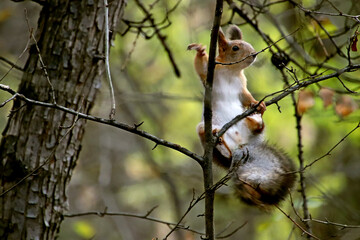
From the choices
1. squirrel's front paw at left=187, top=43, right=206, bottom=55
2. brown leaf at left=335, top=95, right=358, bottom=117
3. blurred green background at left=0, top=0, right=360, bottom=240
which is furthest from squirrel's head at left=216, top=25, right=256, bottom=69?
blurred green background at left=0, top=0, right=360, bottom=240

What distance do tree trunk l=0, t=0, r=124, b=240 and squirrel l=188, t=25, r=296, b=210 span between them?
0.68 metres

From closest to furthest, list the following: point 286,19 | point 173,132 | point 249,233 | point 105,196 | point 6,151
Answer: point 6,151 < point 286,19 < point 105,196 < point 249,233 < point 173,132

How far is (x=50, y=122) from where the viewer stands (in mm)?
2578

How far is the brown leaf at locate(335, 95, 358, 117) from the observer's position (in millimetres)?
3732

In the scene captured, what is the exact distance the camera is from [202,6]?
640 centimetres

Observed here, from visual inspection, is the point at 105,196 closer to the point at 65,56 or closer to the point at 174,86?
the point at 174,86

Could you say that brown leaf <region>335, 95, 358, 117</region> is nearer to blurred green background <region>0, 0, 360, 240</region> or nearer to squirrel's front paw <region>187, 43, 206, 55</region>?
blurred green background <region>0, 0, 360, 240</region>

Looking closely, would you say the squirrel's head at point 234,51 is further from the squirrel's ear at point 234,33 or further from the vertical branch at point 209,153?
the vertical branch at point 209,153

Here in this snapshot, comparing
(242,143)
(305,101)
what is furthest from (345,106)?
(242,143)

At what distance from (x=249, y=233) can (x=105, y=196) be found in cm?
230

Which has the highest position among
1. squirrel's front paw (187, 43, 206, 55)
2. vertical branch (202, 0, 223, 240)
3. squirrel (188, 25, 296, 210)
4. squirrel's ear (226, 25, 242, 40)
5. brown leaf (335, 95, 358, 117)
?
brown leaf (335, 95, 358, 117)

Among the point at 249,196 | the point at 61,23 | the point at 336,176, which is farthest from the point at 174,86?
the point at 249,196

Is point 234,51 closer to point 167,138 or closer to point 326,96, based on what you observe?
point 326,96

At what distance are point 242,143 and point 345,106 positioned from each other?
5.57 feet
